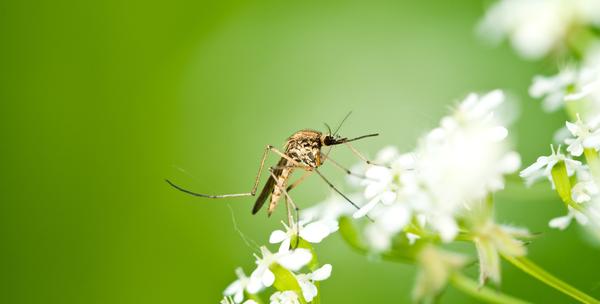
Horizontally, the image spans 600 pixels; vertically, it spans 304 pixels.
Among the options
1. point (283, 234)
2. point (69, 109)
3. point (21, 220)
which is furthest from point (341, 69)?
point (283, 234)

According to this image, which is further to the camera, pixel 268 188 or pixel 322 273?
pixel 268 188

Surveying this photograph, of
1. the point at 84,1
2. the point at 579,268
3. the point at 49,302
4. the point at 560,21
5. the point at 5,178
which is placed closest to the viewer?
the point at 560,21

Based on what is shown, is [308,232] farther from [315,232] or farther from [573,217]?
[573,217]

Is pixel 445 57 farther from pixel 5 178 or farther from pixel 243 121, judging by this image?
pixel 5 178

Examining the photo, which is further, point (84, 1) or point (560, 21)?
point (84, 1)

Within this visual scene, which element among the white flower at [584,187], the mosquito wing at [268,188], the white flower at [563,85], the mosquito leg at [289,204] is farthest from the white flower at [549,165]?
the mosquito wing at [268,188]

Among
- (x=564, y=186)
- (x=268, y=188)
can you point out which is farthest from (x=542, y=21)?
(x=268, y=188)
